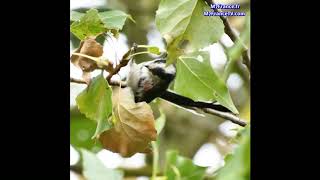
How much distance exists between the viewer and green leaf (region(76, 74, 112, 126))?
57 cm

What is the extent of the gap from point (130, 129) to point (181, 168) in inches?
2.5

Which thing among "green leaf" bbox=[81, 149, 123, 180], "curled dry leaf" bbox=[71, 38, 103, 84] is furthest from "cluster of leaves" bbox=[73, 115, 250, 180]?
"curled dry leaf" bbox=[71, 38, 103, 84]

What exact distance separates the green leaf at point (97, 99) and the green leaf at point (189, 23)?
0.25ft

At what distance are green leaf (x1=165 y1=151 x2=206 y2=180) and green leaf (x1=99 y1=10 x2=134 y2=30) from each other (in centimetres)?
14

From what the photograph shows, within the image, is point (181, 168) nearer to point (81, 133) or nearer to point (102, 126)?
point (102, 126)

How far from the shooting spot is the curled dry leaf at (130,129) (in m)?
0.58

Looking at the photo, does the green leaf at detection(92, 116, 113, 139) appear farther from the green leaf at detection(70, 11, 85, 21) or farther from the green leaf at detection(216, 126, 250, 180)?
the green leaf at detection(216, 126, 250, 180)

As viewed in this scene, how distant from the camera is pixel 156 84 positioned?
0.60 metres

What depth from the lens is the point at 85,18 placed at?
594mm
